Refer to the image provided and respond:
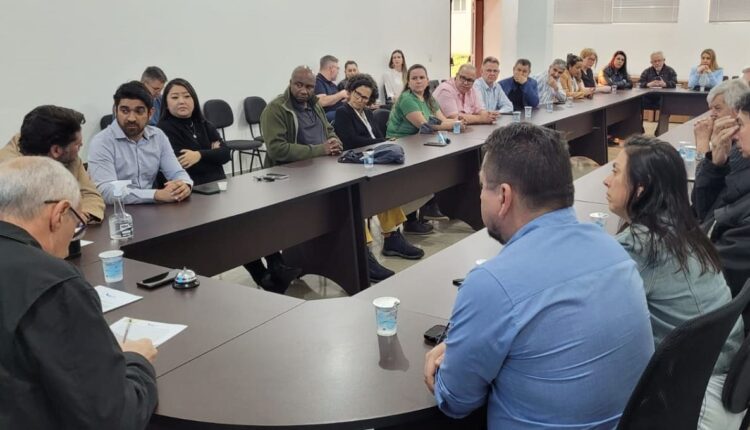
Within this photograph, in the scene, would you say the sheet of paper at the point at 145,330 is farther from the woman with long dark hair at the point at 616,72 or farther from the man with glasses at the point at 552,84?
the woman with long dark hair at the point at 616,72

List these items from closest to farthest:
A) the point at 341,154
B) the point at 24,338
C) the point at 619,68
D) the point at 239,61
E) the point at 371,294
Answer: the point at 24,338 → the point at 371,294 → the point at 341,154 → the point at 239,61 → the point at 619,68

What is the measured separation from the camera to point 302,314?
6.23ft

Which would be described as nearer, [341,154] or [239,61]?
[341,154]

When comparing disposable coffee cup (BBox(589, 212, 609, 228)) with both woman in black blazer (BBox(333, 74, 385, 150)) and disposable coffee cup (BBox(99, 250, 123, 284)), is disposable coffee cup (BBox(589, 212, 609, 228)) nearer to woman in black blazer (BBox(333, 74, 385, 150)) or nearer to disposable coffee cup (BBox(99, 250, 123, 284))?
disposable coffee cup (BBox(99, 250, 123, 284))

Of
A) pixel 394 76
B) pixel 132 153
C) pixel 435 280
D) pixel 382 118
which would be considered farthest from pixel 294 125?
pixel 394 76

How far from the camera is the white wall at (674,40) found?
10078mm

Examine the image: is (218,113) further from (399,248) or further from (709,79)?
(709,79)

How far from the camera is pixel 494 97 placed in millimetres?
6590

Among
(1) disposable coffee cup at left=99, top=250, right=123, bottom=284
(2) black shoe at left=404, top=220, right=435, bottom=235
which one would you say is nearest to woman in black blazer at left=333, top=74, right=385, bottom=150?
(2) black shoe at left=404, top=220, right=435, bottom=235

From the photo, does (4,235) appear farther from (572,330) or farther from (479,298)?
(572,330)

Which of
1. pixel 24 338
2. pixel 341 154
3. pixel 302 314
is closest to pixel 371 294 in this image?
pixel 302 314

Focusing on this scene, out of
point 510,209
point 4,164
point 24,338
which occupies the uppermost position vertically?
point 4,164

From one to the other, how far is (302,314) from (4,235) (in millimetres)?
862

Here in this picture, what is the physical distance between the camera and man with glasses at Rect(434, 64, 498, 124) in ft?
18.9
